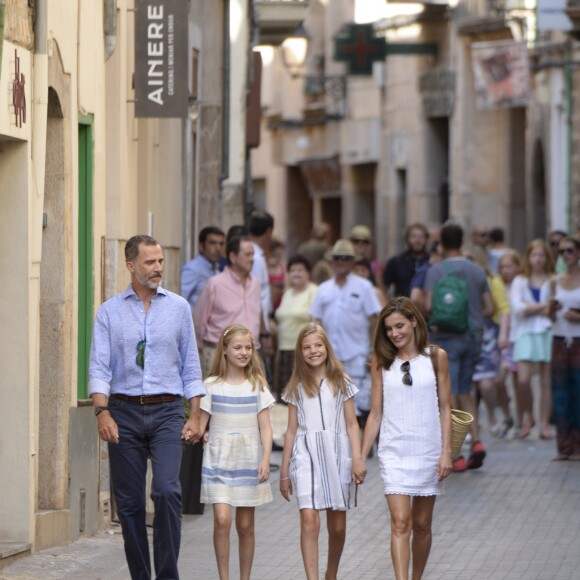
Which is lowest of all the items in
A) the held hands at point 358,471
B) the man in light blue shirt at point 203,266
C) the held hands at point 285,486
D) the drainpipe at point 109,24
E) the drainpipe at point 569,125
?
the held hands at point 285,486

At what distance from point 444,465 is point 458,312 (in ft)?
18.8

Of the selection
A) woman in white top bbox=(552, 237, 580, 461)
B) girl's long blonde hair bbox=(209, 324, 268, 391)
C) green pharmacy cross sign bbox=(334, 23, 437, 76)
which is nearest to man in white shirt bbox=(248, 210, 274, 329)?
woman in white top bbox=(552, 237, 580, 461)

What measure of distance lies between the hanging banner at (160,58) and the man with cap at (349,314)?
10.5ft

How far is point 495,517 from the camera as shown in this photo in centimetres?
1273

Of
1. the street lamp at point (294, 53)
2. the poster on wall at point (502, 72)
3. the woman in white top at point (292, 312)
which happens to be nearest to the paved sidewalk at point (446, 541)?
the woman in white top at point (292, 312)

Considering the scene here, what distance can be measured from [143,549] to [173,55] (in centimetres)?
490

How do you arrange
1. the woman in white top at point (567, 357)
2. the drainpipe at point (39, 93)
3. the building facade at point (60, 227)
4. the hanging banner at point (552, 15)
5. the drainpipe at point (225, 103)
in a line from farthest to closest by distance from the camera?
the hanging banner at point (552, 15) < the drainpipe at point (225, 103) < the woman in white top at point (567, 357) < the drainpipe at point (39, 93) < the building facade at point (60, 227)

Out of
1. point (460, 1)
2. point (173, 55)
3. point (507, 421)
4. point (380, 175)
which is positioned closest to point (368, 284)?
point (507, 421)

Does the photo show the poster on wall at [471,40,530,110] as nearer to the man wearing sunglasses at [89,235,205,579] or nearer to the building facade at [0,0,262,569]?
the building facade at [0,0,262,569]

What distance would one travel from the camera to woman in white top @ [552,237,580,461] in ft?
52.5

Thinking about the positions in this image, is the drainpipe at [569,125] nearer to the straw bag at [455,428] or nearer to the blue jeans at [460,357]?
the blue jeans at [460,357]

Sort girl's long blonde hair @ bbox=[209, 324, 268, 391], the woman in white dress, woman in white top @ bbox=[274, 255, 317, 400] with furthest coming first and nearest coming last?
woman in white top @ bbox=[274, 255, 317, 400] < girl's long blonde hair @ bbox=[209, 324, 268, 391] < the woman in white dress

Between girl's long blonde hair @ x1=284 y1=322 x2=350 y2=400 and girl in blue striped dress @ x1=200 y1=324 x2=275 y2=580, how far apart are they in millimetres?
143

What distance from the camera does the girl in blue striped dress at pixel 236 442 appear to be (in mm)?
9891
